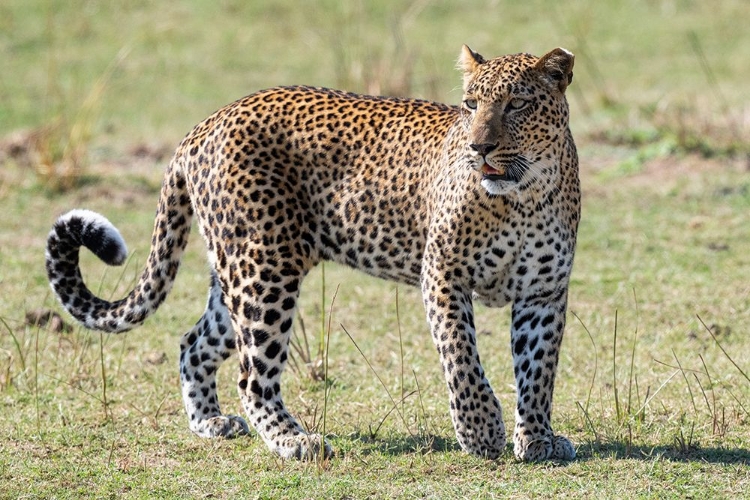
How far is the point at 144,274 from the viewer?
7.20m

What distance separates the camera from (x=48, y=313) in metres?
8.95

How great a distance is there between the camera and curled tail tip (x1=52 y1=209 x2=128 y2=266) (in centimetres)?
675

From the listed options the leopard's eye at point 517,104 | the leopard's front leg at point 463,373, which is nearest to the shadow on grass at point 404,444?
the leopard's front leg at point 463,373

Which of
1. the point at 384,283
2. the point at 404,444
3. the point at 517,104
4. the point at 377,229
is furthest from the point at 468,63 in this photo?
the point at 384,283

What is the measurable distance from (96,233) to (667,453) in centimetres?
289

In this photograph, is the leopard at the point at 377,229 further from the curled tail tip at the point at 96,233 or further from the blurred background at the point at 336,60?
Result: the blurred background at the point at 336,60

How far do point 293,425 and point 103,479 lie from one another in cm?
94

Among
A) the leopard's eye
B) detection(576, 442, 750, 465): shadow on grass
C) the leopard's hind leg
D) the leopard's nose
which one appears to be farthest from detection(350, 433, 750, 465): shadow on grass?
the leopard's eye

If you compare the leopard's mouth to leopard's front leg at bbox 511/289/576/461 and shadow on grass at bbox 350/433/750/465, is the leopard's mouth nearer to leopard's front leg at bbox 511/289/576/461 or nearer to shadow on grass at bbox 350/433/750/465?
leopard's front leg at bbox 511/289/576/461

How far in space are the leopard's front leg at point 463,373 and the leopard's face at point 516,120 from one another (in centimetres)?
58

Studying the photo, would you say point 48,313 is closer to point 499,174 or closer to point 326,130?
point 326,130

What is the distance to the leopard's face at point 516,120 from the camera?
607 centimetres

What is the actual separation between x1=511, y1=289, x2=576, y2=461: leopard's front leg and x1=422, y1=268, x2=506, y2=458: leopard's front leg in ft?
0.45

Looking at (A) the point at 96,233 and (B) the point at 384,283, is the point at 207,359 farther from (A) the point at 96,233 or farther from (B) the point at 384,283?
(B) the point at 384,283
